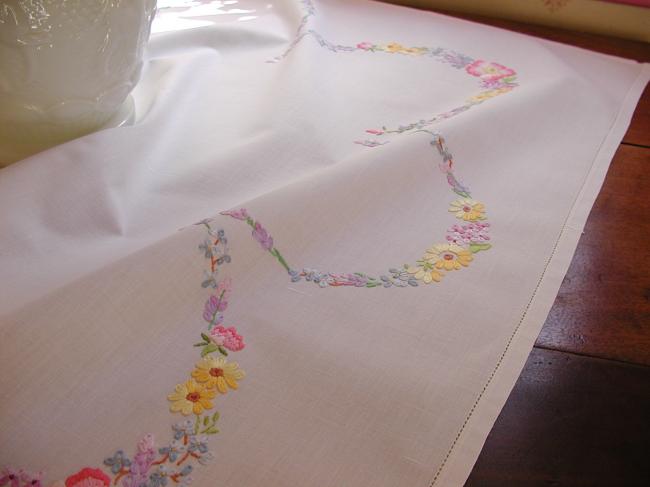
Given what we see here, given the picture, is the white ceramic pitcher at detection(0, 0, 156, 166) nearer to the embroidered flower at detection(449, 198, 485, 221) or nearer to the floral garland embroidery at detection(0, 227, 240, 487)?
the floral garland embroidery at detection(0, 227, 240, 487)

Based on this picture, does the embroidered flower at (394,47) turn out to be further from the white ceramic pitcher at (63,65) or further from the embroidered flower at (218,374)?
the embroidered flower at (218,374)

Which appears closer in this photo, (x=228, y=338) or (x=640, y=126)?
(x=228, y=338)

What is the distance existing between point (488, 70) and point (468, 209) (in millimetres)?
339

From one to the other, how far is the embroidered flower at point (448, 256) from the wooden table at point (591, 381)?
0.09m

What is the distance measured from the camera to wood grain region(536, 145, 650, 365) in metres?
0.60

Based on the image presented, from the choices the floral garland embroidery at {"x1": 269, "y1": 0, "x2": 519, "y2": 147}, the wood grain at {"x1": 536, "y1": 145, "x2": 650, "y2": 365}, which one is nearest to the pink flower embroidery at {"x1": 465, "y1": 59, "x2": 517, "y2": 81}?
the floral garland embroidery at {"x1": 269, "y1": 0, "x2": 519, "y2": 147}

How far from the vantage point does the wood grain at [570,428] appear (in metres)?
0.50

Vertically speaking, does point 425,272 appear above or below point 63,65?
below

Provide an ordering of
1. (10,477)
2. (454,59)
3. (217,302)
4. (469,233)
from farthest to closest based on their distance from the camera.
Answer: (454,59), (469,233), (217,302), (10,477)

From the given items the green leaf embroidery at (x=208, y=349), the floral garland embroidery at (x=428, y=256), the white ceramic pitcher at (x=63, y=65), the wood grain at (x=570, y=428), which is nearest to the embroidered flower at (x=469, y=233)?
the floral garland embroidery at (x=428, y=256)

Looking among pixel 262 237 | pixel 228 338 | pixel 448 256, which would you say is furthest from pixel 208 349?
pixel 448 256

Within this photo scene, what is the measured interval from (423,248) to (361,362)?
6.3 inches

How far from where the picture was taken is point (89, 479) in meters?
0.48

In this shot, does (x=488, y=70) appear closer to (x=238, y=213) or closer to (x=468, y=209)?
(x=468, y=209)
